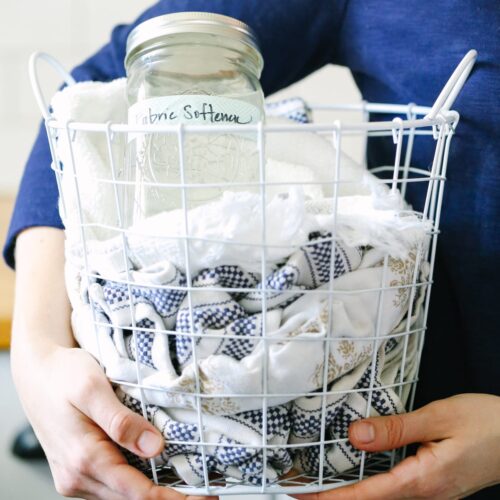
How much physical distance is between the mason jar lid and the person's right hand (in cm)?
21

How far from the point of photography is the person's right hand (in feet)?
1.17

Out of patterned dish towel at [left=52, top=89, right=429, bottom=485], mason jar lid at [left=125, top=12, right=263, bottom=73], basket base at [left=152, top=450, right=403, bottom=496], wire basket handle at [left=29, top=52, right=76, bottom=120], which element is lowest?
basket base at [left=152, top=450, right=403, bottom=496]

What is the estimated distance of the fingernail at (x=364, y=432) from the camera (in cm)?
36

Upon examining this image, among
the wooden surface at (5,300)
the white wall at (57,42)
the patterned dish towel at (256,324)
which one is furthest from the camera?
the white wall at (57,42)

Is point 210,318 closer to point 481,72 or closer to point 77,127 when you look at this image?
point 77,127

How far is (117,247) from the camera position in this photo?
0.35 meters

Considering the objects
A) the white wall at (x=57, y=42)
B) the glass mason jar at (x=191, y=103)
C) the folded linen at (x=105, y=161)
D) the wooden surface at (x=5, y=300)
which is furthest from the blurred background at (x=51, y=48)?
the glass mason jar at (x=191, y=103)

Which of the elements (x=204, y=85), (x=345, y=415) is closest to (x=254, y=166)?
(x=204, y=85)

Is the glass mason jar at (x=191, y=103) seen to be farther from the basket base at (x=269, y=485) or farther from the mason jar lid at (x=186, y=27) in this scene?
the basket base at (x=269, y=485)

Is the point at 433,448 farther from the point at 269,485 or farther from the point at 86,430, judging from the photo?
the point at 86,430

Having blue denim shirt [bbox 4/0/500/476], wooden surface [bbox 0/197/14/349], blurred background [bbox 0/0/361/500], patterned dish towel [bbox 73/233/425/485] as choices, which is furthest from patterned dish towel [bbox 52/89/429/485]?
blurred background [bbox 0/0/361/500]

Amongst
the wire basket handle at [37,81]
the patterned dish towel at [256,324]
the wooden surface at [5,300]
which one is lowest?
the wooden surface at [5,300]

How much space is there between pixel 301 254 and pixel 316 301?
3 centimetres

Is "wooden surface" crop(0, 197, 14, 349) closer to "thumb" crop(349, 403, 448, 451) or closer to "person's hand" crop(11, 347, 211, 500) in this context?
"person's hand" crop(11, 347, 211, 500)
